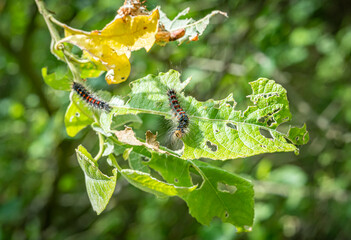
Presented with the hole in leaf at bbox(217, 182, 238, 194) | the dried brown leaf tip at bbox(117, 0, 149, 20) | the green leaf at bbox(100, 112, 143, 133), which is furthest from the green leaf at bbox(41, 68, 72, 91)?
the hole in leaf at bbox(217, 182, 238, 194)

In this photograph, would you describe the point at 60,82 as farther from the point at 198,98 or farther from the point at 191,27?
the point at 198,98

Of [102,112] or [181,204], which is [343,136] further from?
[102,112]

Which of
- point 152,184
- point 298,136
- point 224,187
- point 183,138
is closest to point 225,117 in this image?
point 183,138

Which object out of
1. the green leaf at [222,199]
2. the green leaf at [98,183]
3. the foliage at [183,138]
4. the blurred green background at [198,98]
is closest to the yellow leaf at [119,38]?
the foliage at [183,138]

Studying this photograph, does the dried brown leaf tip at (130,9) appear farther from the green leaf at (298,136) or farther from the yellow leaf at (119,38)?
the green leaf at (298,136)

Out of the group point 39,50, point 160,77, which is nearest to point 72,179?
point 39,50
